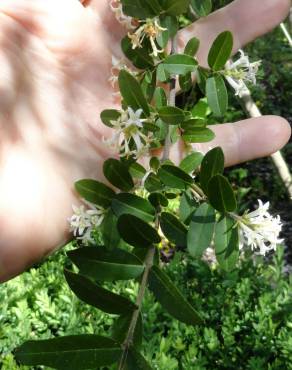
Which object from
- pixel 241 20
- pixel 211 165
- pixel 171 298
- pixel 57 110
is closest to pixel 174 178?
pixel 211 165

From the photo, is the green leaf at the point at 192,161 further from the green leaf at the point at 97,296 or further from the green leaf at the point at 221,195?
the green leaf at the point at 97,296

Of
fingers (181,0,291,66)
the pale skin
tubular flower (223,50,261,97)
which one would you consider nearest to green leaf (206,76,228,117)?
tubular flower (223,50,261,97)

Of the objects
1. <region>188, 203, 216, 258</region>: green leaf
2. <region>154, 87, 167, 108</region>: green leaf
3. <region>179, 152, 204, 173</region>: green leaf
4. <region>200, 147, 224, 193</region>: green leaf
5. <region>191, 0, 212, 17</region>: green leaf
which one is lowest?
<region>188, 203, 216, 258</region>: green leaf

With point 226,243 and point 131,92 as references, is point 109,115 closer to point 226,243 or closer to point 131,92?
point 131,92

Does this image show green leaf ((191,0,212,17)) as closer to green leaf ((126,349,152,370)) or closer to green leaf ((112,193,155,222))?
green leaf ((112,193,155,222))

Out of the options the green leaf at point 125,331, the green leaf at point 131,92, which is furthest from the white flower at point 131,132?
the green leaf at point 125,331
